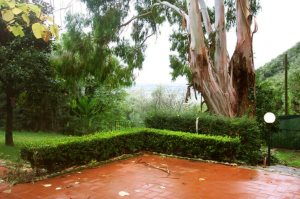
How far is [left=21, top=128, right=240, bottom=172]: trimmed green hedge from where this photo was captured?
7320 millimetres

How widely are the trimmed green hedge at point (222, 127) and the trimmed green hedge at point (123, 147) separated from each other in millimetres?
544

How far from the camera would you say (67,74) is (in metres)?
13.4

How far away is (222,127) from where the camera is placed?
9891 mm

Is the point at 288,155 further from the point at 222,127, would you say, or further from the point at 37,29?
the point at 37,29

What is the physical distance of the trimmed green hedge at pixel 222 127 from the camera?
9.38 metres

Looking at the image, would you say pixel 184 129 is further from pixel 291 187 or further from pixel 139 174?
pixel 291 187

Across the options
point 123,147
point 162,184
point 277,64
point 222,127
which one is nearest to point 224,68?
point 222,127

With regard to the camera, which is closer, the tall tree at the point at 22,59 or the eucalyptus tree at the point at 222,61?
the tall tree at the point at 22,59

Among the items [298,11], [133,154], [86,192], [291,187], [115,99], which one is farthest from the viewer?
Answer: [298,11]

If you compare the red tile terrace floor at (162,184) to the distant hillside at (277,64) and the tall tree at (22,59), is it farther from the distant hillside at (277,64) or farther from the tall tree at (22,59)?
the distant hillside at (277,64)

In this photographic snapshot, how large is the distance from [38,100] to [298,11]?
21312 mm

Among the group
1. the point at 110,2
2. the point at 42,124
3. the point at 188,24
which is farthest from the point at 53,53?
the point at 42,124

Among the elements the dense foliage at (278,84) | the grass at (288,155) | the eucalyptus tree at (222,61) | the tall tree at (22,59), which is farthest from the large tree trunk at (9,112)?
the grass at (288,155)

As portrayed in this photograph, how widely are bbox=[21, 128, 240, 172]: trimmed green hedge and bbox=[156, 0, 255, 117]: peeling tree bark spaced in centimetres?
275
